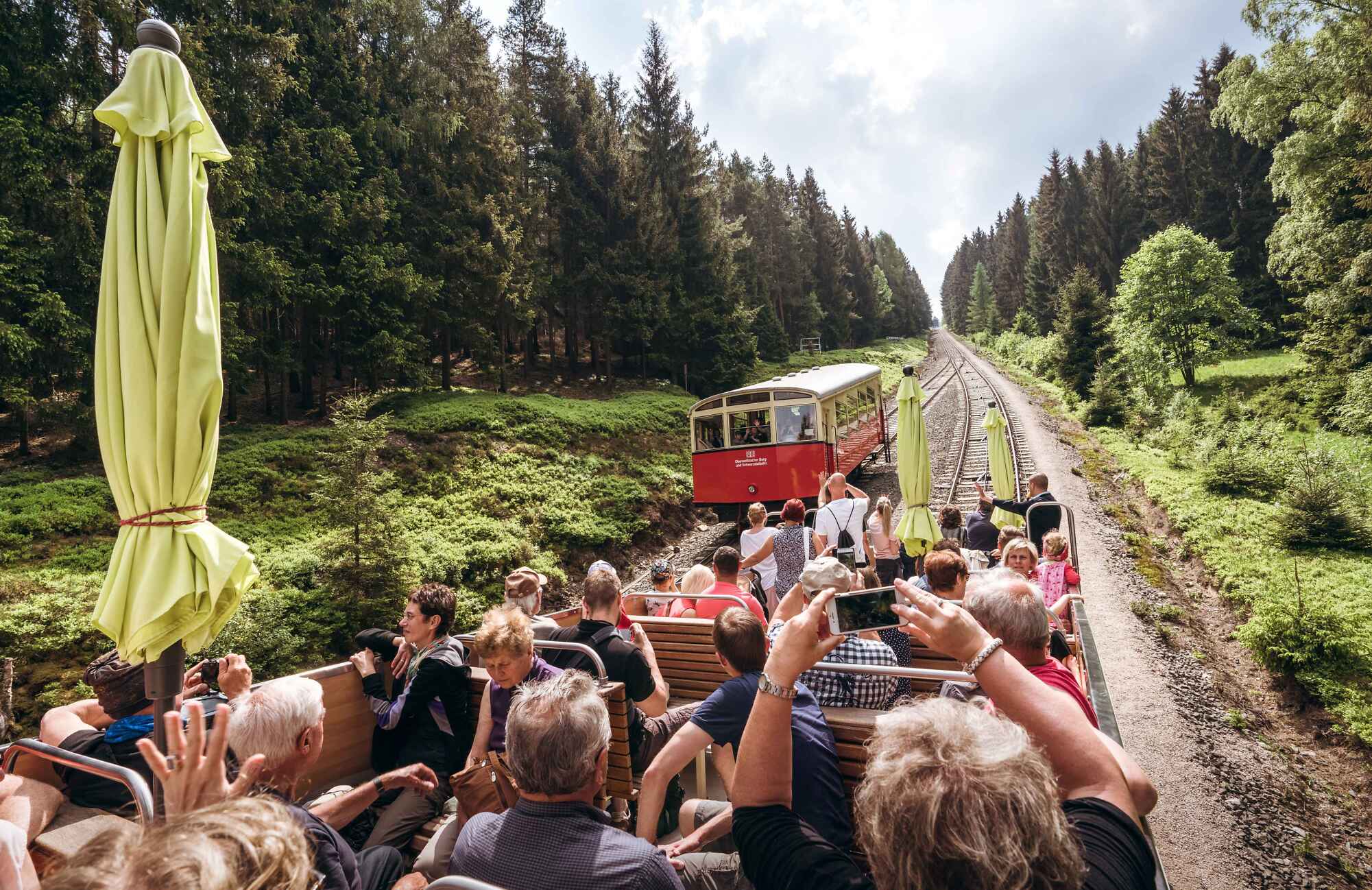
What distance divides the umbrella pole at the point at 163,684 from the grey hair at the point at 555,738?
2.15 meters

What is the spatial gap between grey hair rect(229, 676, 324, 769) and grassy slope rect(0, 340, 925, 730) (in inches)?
269

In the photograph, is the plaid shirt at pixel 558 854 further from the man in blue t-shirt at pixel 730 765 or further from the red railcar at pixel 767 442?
the red railcar at pixel 767 442

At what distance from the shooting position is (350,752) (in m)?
4.19

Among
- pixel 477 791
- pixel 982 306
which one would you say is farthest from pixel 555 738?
pixel 982 306

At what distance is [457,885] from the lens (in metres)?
1.61

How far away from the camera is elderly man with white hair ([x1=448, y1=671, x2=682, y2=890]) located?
75.2 inches

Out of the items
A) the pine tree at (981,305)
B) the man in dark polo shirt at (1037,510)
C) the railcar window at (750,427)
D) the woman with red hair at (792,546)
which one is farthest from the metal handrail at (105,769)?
the pine tree at (981,305)

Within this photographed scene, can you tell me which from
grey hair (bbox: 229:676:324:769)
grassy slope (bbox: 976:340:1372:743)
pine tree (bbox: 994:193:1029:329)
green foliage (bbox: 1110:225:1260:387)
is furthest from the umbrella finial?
pine tree (bbox: 994:193:1029:329)

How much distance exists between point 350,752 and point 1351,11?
29.4 meters

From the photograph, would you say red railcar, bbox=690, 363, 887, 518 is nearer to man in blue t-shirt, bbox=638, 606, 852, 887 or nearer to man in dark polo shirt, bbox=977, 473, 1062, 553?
man in dark polo shirt, bbox=977, 473, 1062, 553

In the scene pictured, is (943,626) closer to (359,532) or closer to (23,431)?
(359,532)

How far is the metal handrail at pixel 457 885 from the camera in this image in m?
1.57

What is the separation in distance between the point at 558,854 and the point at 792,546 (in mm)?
5291

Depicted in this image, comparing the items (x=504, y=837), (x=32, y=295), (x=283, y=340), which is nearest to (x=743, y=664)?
(x=504, y=837)
